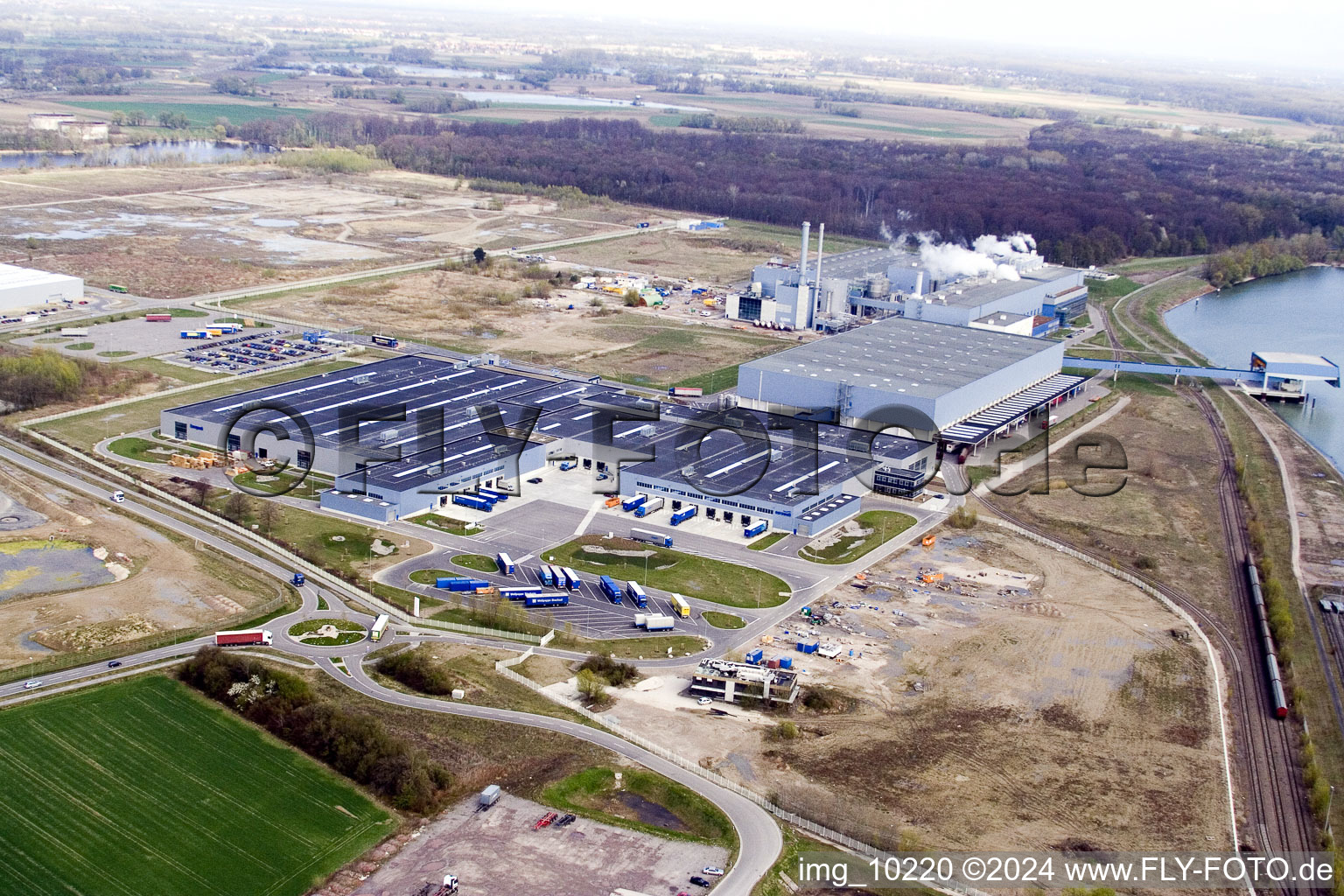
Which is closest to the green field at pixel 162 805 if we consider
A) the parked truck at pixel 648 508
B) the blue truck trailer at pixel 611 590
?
the blue truck trailer at pixel 611 590

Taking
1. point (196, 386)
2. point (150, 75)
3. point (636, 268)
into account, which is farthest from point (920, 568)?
point (150, 75)

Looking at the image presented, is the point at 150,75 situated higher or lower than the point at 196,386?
higher

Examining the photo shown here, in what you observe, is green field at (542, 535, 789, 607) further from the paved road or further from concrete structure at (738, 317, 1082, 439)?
concrete structure at (738, 317, 1082, 439)

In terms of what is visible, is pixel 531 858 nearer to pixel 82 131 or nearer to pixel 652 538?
pixel 652 538

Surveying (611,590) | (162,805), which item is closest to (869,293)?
(611,590)

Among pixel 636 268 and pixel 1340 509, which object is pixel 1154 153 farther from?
pixel 1340 509

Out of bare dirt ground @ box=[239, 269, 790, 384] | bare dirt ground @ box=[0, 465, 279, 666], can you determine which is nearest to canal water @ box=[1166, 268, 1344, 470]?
bare dirt ground @ box=[239, 269, 790, 384]
